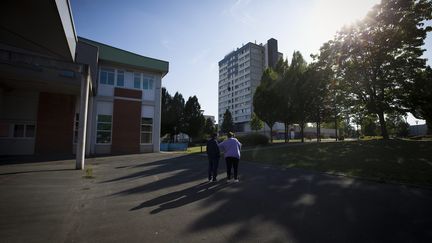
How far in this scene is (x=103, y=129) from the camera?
2159 cm

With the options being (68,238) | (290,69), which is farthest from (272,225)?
(290,69)

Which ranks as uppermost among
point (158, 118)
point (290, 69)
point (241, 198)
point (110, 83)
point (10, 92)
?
point (290, 69)

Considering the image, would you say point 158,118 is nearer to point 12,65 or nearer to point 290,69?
point 12,65

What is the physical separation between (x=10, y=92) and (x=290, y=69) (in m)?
29.1

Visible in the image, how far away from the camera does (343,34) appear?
68.0ft

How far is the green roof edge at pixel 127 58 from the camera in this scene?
21.0m

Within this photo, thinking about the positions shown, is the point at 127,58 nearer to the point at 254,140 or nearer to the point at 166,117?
the point at 254,140

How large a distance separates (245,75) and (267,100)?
208 feet

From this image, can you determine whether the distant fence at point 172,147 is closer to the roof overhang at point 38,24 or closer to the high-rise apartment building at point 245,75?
the roof overhang at point 38,24

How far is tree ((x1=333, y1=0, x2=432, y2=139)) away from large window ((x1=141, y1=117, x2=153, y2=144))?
66.0 ft

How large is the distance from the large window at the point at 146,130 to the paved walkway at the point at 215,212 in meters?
16.3

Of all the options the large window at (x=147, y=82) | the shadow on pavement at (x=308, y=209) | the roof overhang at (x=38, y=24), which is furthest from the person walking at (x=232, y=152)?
the large window at (x=147, y=82)

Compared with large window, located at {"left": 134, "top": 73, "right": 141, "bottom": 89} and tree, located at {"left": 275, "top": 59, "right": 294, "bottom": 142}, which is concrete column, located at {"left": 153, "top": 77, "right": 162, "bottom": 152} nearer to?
large window, located at {"left": 134, "top": 73, "right": 141, "bottom": 89}

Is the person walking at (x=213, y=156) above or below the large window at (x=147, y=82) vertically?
below
